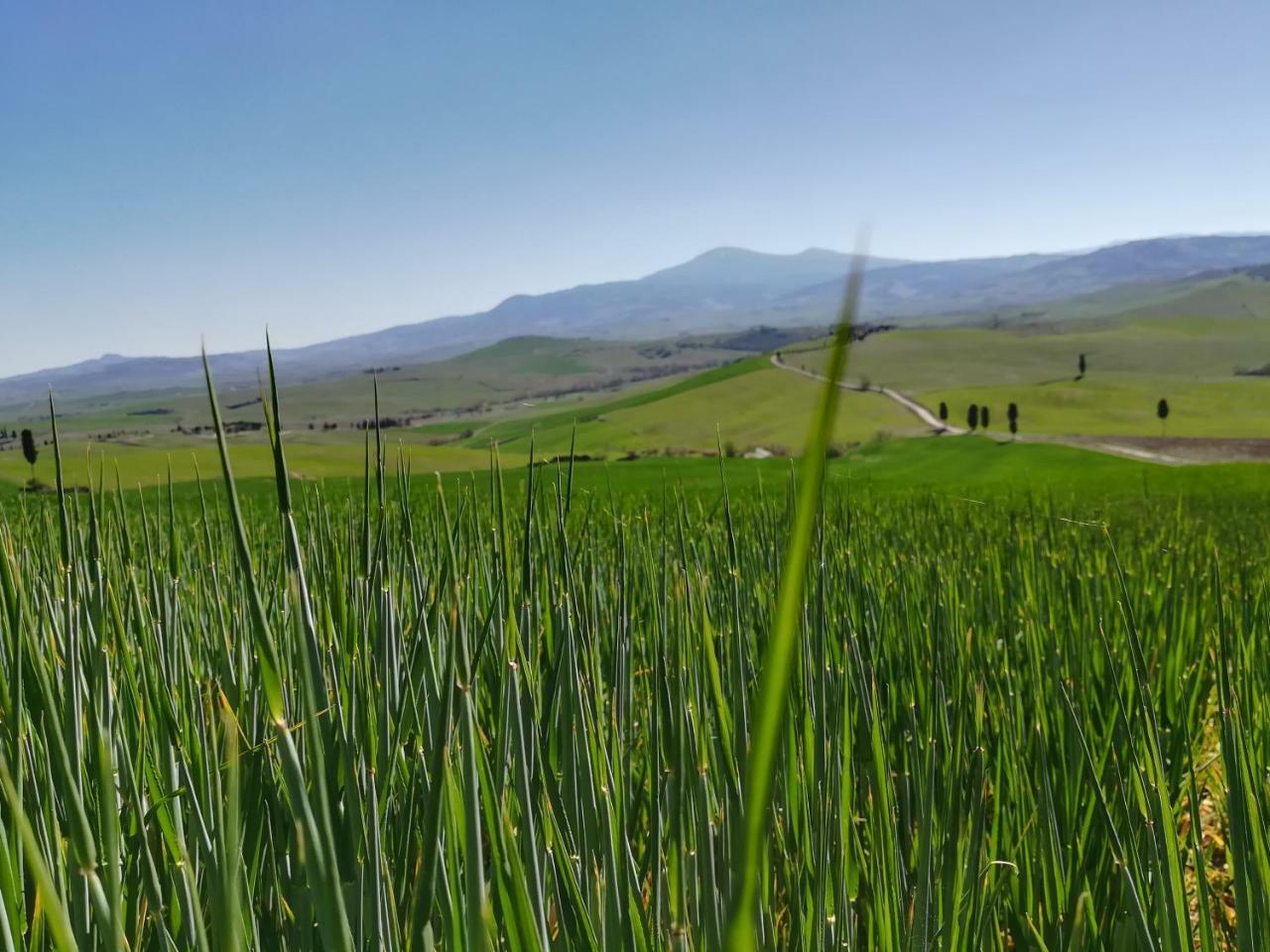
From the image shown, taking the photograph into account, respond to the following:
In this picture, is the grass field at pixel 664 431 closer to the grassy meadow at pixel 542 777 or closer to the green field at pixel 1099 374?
the green field at pixel 1099 374

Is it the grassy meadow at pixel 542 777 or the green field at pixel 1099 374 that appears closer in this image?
the grassy meadow at pixel 542 777

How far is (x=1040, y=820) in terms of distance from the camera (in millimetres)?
1195

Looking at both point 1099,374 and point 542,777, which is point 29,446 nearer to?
point 542,777

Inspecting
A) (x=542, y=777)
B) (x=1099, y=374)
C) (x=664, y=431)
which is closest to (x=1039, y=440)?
(x=664, y=431)

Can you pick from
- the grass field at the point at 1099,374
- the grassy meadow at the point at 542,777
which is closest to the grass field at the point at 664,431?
the grass field at the point at 1099,374

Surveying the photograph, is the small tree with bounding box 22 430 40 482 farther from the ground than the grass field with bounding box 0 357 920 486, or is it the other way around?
the small tree with bounding box 22 430 40 482

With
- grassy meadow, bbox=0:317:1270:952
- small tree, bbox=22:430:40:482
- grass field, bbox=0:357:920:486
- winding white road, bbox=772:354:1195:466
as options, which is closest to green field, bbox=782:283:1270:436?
winding white road, bbox=772:354:1195:466

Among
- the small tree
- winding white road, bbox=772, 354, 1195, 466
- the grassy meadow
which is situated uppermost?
the small tree

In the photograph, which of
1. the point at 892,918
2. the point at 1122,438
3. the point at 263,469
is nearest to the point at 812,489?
the point at 892,918

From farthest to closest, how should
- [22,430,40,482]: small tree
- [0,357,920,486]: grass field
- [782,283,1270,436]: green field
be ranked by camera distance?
1. [782,283,1270,436]: green field
2. [0,357,920,486]: grass field
3. [22,430,40,482]: small tree

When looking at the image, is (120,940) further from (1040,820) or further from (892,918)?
(1040,820)

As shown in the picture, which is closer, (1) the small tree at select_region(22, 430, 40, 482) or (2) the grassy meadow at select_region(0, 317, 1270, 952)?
(2) the grassy meadow at select_region(0, 317, 1270, 952)

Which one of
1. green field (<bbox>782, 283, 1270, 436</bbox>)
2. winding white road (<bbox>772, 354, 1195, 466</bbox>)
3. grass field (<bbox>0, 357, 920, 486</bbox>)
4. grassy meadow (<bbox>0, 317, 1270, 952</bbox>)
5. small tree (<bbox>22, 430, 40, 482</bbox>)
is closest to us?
grassy meadow (<bbox>0, 317, 1270, 952</bbox>)

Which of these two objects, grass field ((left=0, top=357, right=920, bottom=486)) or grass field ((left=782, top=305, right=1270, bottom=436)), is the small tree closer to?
grass field ((left=782, top=305, right=1270, bottom=436))
